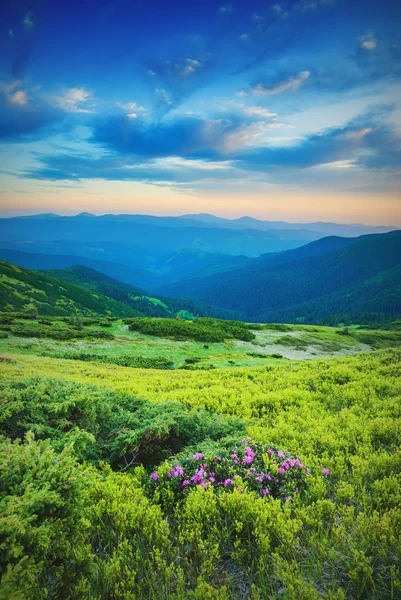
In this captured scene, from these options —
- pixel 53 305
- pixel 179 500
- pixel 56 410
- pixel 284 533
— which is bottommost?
pixel 53 305

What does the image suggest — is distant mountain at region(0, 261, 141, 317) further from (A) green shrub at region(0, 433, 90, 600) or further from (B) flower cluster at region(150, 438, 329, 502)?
(A) green shrub at region(0, 433, 90, 600)

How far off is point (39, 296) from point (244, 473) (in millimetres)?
177783

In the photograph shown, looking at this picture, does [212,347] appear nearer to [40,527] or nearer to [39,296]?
[40,527]

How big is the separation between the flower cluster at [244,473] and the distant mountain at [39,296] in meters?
139

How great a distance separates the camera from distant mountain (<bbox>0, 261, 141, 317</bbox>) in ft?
456

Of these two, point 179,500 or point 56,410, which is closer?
point 179,500

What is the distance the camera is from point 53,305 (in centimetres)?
15812

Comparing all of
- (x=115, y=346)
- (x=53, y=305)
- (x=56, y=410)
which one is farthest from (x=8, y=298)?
(x=56, y=410)

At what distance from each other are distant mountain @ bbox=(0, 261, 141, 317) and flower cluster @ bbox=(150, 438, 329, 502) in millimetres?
138789

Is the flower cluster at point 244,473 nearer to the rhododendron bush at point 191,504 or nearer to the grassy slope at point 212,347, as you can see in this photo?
the rhododendron bush at point 191,504

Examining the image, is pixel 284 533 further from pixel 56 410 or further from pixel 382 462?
pixel 56 410

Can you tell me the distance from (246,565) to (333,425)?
4.83 meters

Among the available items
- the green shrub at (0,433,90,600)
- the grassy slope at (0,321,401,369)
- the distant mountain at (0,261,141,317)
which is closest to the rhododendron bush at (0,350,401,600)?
the green shrub at (0,433,90,600)

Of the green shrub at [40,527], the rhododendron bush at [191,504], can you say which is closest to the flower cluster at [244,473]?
the rhododendron bush at [191,504]
